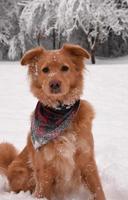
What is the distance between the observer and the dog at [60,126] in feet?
11.9

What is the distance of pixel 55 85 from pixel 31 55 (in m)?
0.40

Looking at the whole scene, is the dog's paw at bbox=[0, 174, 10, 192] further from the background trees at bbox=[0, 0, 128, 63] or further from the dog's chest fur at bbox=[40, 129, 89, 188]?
the background trees at bbox=[0, 0, 128, 63]

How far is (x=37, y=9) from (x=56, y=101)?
18.7 m

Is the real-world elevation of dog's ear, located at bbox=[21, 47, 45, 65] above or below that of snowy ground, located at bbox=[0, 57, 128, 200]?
above

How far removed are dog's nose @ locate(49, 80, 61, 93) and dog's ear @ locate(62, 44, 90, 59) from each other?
389mm

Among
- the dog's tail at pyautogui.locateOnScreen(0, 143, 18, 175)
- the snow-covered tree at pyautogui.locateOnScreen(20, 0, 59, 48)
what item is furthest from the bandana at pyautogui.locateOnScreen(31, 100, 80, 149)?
the snow-covered tree at pyautogui.locateOnScreen(20, 0, 59, 48)

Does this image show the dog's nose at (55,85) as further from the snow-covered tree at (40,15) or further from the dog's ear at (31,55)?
the snow-covered tree at (40,15)

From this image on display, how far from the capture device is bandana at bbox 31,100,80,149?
12.0 feet

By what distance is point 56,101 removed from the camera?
3.77 meters

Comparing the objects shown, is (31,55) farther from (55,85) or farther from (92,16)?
(92,16)

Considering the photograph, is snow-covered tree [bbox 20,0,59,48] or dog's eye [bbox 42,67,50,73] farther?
snow-covered tree [bbox 20,0,59,48]

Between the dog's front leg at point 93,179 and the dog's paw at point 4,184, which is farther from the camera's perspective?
the dog's paw at point 4,184

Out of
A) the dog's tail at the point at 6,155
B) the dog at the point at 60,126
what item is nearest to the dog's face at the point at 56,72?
the dog at the point at 60,126

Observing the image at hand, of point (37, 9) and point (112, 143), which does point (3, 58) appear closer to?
point (37, 9)
